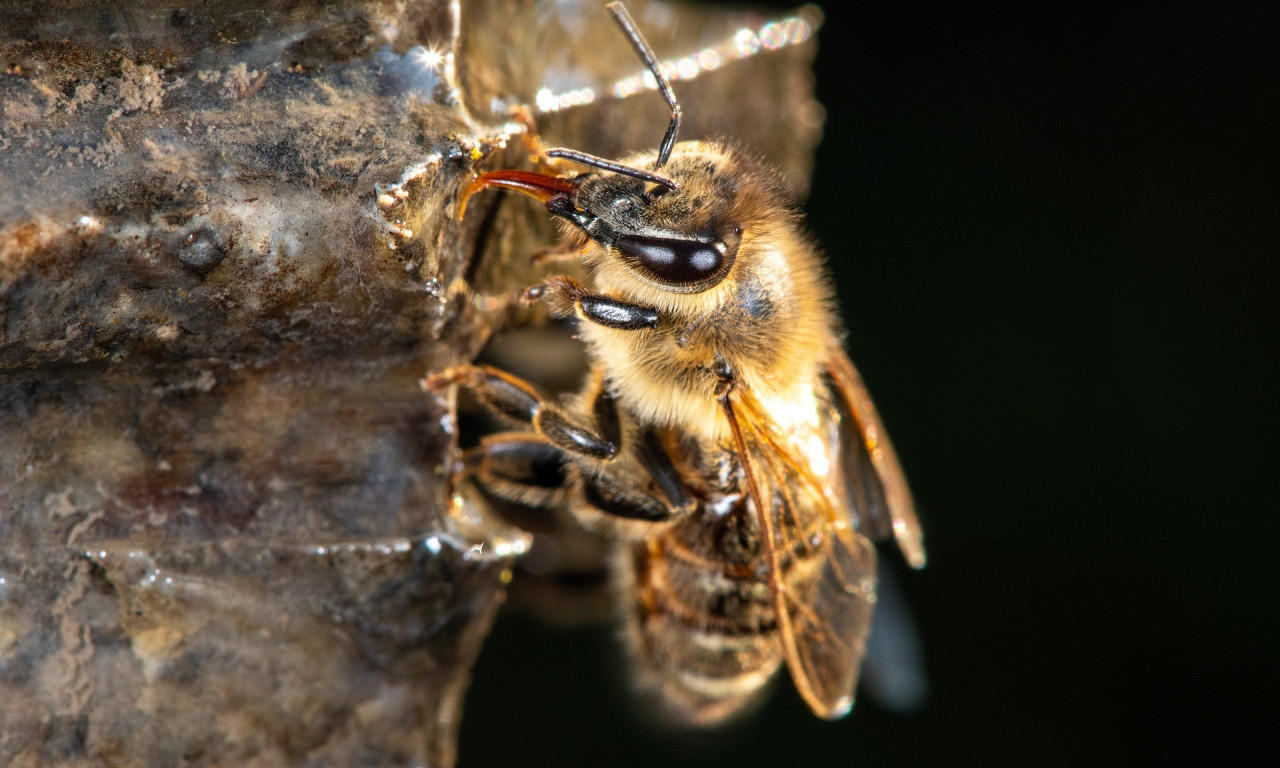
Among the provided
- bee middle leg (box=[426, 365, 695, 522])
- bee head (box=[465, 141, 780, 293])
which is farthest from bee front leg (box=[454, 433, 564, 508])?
bee head (box=[465, 141, 780, 293])

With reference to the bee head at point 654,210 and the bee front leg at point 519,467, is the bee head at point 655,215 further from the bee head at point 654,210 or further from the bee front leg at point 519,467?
the bee front leg at point 519,467

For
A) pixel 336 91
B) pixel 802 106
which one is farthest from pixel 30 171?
pixel 802 106

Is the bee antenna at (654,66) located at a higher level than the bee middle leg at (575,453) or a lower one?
higher

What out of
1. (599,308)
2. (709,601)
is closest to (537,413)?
(599,308)

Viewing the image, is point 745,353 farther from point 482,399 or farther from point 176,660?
point 176,660

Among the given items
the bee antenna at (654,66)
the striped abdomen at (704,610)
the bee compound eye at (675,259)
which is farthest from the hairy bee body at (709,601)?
the bee antenna at (654,66)

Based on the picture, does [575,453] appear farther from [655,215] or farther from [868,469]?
[868,469]

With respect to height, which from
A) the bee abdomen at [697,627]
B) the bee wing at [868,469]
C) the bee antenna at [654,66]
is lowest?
the bee abdomen at [697,627]
